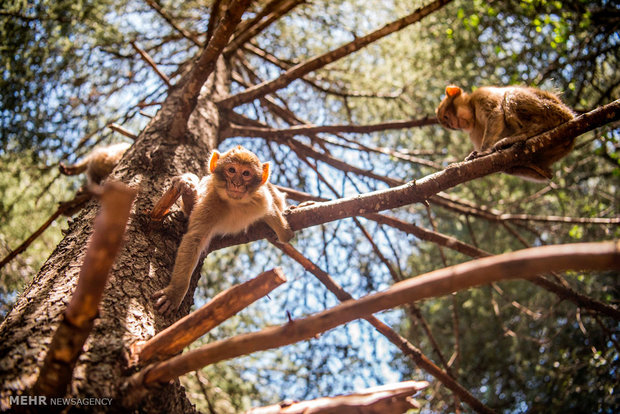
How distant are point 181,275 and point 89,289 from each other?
5.20ft

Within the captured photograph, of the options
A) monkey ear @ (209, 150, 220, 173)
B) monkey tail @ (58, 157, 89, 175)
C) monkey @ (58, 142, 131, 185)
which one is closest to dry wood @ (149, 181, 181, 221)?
monkey ear @ (209, 150, 220, 173)

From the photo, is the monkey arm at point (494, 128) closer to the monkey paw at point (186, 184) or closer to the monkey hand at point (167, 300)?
the monkey paw at point (186, 184)

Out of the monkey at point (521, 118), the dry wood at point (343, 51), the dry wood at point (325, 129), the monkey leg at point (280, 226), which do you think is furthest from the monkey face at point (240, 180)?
the monkey at point (521, 118)

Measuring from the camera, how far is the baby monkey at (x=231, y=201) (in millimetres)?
3760

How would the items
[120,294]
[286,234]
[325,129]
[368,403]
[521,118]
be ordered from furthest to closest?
[325,129] → [521,118] → [286,234] → [120,294] → [368,403]

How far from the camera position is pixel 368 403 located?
5.84ft

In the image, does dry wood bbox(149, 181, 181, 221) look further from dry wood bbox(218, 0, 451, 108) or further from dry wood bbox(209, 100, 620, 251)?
dry wood bbox(218, 0, 451, 108)

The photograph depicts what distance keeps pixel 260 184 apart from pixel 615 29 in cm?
599

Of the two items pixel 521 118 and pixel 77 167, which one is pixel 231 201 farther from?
pixel 521 118

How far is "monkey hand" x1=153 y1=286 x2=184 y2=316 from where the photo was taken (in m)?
2.94

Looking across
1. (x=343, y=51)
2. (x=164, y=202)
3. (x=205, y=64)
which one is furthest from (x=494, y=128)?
(x=164, y=202)

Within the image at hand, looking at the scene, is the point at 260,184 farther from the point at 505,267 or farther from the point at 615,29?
the point at 615,29

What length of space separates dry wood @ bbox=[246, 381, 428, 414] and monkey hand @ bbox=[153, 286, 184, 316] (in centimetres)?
132

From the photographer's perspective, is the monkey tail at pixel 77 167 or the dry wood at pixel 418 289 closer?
the dry wood at pixel 418 289
